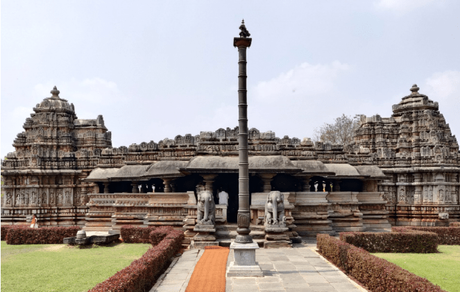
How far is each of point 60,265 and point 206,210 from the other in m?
5.20

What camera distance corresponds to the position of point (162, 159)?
2083 cm

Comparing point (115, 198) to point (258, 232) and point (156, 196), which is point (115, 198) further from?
point (258, 232)

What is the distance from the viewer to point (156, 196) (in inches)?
731

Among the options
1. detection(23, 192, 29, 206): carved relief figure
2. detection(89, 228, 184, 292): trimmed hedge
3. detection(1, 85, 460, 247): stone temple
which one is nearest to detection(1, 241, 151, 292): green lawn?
detection(89, 228, 184, 292): trimmed hedge

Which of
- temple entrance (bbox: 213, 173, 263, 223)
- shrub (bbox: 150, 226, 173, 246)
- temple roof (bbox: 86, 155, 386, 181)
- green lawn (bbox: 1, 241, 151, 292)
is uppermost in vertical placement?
temple roof (bbox: 86, 155, 386, 181)

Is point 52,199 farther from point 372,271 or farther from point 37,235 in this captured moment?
point 372,271

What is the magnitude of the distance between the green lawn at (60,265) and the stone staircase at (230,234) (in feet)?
9.60

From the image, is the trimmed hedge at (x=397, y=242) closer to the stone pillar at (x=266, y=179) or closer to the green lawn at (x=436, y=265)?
the green lawn at (x=436, y=265)

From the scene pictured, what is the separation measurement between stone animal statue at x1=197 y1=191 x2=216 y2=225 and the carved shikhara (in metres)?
5.79

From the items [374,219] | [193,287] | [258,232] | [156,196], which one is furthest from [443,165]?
[193,287]

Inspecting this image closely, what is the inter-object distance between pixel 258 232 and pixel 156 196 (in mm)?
5448

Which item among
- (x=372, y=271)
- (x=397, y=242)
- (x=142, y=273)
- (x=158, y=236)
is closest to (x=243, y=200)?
(x=142, y=273)

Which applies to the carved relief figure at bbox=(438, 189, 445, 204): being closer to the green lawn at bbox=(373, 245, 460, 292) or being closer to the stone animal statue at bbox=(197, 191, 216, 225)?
the green lawn at bbox=(373, 245, 460, 292)

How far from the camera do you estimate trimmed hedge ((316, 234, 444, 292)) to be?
7059 mm
